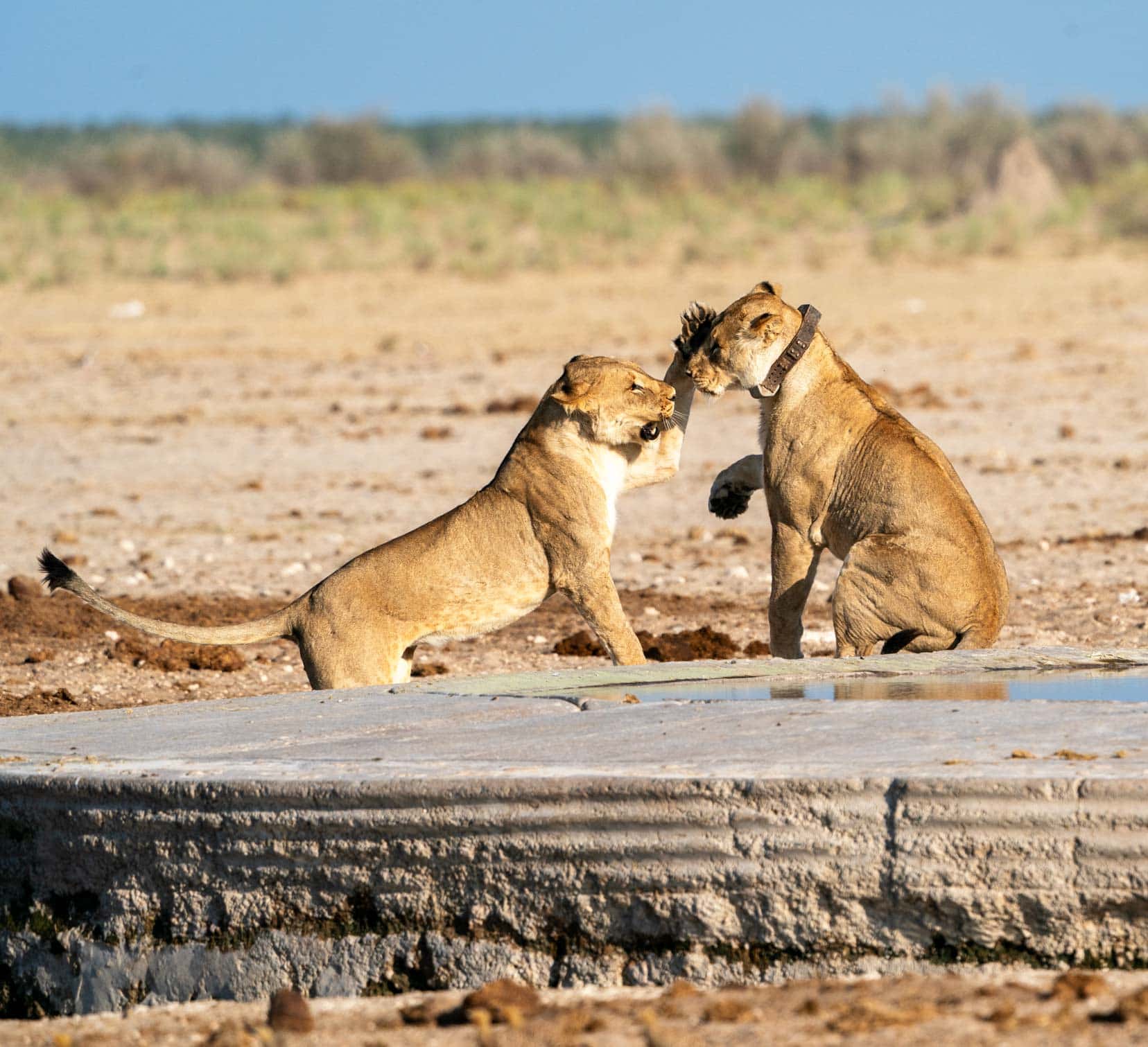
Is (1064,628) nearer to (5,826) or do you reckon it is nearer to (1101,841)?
(1101,841)

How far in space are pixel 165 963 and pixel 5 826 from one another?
57 centimetres

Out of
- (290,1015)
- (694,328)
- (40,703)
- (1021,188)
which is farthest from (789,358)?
(1021,188)

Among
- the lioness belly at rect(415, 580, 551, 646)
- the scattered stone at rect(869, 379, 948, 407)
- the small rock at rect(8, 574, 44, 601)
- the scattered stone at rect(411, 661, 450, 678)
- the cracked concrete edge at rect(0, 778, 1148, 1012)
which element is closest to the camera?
the cracked concrete edge at rect(0, 778, 1148, 1012)

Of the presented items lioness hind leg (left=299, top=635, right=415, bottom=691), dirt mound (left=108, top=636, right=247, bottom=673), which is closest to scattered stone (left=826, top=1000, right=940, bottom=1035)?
lioness hind leg (left=299, top=635, right=415, bottom=691)

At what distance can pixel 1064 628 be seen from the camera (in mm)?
8375

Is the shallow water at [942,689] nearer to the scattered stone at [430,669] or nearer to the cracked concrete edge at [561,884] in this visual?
the cracked concrete edge at [561,884]

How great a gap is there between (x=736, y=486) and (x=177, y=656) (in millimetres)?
2596

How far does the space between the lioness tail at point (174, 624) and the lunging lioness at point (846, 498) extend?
5.73 feet

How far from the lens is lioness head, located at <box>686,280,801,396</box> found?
281 inches

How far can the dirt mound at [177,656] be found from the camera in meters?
8.19

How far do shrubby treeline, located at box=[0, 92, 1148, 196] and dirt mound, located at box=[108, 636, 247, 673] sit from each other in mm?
32105

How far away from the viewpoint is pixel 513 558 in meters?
6.93

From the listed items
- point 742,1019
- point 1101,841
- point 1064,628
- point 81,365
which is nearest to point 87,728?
point 742,1019

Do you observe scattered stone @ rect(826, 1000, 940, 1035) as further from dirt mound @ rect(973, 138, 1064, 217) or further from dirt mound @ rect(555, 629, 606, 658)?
dirt mound @ rect(973, 138, 1064, 217)
